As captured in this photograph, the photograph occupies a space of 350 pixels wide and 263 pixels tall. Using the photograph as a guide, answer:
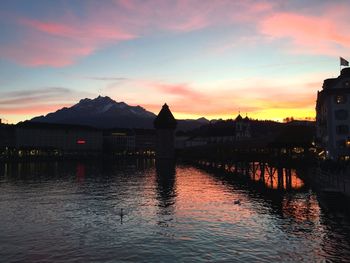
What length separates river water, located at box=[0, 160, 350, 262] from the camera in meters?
26.0

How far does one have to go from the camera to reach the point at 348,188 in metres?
38.3

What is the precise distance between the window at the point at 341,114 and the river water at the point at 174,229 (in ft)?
96.6

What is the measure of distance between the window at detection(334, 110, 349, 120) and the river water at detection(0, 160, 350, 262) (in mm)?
29446

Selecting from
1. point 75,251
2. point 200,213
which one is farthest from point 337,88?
point 75,251

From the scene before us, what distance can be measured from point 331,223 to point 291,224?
3.18 m

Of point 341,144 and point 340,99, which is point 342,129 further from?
point 340,99

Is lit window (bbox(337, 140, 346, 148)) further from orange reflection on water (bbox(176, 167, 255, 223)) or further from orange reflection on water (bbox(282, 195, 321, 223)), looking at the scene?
orange reflection on water (bbox(282, 195, 321, 223))

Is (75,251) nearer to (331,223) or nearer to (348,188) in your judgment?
(331,223)

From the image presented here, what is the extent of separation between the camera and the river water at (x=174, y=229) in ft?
85.1

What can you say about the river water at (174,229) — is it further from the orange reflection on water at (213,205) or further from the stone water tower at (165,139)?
the stone water tower at (165,139)

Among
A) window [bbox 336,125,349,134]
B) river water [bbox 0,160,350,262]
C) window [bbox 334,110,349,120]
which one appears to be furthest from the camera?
window [bbox 334,110,349,120]

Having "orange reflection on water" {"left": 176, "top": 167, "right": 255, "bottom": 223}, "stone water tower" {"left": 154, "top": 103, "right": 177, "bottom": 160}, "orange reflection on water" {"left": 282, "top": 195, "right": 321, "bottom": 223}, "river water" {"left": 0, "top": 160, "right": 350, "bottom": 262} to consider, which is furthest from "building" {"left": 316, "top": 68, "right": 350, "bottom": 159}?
"stone water tower" {"left": 154, "top": 103, "right": 177, "bottom": 160}

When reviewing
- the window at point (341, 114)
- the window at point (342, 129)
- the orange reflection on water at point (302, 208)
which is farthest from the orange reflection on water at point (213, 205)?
the window at point (341, 114)

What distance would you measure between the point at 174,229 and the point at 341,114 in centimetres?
5483
